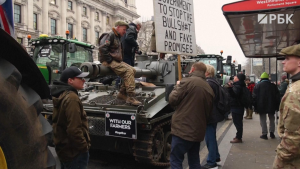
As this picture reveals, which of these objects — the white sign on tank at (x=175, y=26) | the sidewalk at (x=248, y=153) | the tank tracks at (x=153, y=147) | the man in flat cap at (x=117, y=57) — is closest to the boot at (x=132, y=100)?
the man in flat cap at (x=117, y=57)

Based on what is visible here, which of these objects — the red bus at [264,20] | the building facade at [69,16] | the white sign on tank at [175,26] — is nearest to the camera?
the red bus at [264,20]

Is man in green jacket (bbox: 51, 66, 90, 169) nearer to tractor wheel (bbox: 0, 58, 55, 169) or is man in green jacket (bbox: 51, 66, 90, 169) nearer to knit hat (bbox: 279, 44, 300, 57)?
tractor wheel (bbox: 0, 58, 55, 169)

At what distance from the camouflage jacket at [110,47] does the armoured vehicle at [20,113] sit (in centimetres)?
251

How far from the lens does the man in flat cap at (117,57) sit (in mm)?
4773

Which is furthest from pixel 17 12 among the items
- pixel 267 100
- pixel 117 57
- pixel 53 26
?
pixel 267 100

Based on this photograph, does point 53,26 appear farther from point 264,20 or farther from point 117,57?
point 264,20

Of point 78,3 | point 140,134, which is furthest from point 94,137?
point 78,3

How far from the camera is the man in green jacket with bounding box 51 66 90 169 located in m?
2.94

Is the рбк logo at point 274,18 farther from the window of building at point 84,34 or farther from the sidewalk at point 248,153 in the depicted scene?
the window of building at point 84,34

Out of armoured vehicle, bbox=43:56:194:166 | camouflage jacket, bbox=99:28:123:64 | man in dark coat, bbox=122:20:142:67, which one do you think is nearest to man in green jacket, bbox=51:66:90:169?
armoured vehicle, bbox=43:56:194:166

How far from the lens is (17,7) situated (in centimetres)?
3372

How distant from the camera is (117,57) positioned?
4.86 meters

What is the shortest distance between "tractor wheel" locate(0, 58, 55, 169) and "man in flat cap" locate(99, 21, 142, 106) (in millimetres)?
2662

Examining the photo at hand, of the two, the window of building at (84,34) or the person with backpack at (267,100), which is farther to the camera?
the window of building at (84,34)
